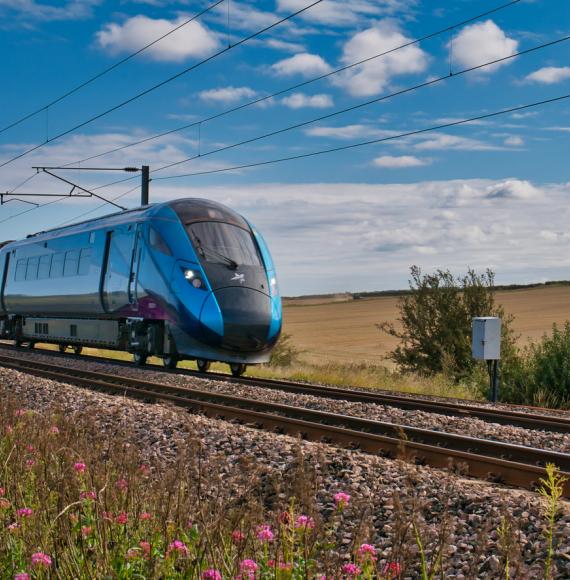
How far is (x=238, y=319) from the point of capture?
599 inches

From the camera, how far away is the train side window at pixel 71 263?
20109mm

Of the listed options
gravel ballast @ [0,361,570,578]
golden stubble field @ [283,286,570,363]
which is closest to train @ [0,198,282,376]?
gravel ballast @ [0,361,570,578]

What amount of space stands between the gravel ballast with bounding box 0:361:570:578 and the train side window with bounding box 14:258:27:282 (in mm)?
16237

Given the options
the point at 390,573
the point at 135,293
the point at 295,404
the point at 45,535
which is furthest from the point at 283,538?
the point at 135,293

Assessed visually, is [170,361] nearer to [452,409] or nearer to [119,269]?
[119,269]

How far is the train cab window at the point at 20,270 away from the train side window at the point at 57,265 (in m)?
3.21

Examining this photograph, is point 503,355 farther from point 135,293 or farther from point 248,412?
point 248,412

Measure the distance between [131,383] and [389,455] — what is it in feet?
25.1

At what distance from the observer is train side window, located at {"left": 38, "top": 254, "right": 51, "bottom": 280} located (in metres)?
22.6

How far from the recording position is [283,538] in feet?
11.2

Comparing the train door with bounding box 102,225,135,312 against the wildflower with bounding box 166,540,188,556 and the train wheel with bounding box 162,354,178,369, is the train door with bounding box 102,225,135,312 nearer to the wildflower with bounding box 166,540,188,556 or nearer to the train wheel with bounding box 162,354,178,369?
the train wheel with bounding box 162,354,178,369

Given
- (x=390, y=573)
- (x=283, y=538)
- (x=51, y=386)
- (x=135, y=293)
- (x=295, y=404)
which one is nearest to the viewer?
(x=390, y=573)

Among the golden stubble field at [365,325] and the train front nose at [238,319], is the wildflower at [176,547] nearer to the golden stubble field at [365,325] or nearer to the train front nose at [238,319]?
the train front nose at [238,319]

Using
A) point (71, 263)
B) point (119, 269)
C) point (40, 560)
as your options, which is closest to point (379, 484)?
point (40, 560)
